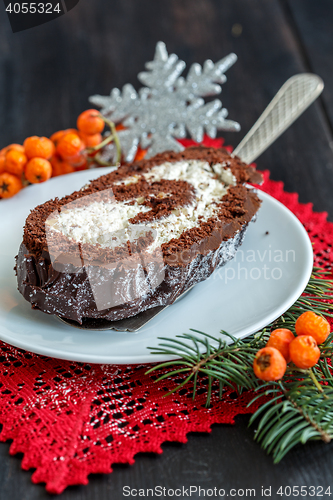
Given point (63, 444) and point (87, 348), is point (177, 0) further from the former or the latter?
point (63, 444)

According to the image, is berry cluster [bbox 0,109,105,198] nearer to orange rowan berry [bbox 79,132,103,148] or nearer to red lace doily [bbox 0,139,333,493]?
orange rowan berry [bbox 79,132,103,148]

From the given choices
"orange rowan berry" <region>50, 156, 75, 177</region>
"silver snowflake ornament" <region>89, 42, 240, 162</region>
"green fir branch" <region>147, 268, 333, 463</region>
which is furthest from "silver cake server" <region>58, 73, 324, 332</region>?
"green fir branch" <region>147, 268, 333, 463</region>

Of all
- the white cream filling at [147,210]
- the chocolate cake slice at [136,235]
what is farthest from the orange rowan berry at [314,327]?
the white cream filling at [147,210]

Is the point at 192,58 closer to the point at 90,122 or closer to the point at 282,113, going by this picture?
the point at 282,113

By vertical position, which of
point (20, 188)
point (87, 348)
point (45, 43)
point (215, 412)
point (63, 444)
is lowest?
point (215, 412)

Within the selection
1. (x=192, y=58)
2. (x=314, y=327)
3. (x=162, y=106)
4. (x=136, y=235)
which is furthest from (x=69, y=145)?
(x=192, y=58)

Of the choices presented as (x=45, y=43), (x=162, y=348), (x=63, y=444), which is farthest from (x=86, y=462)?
(x=45, y=43)
